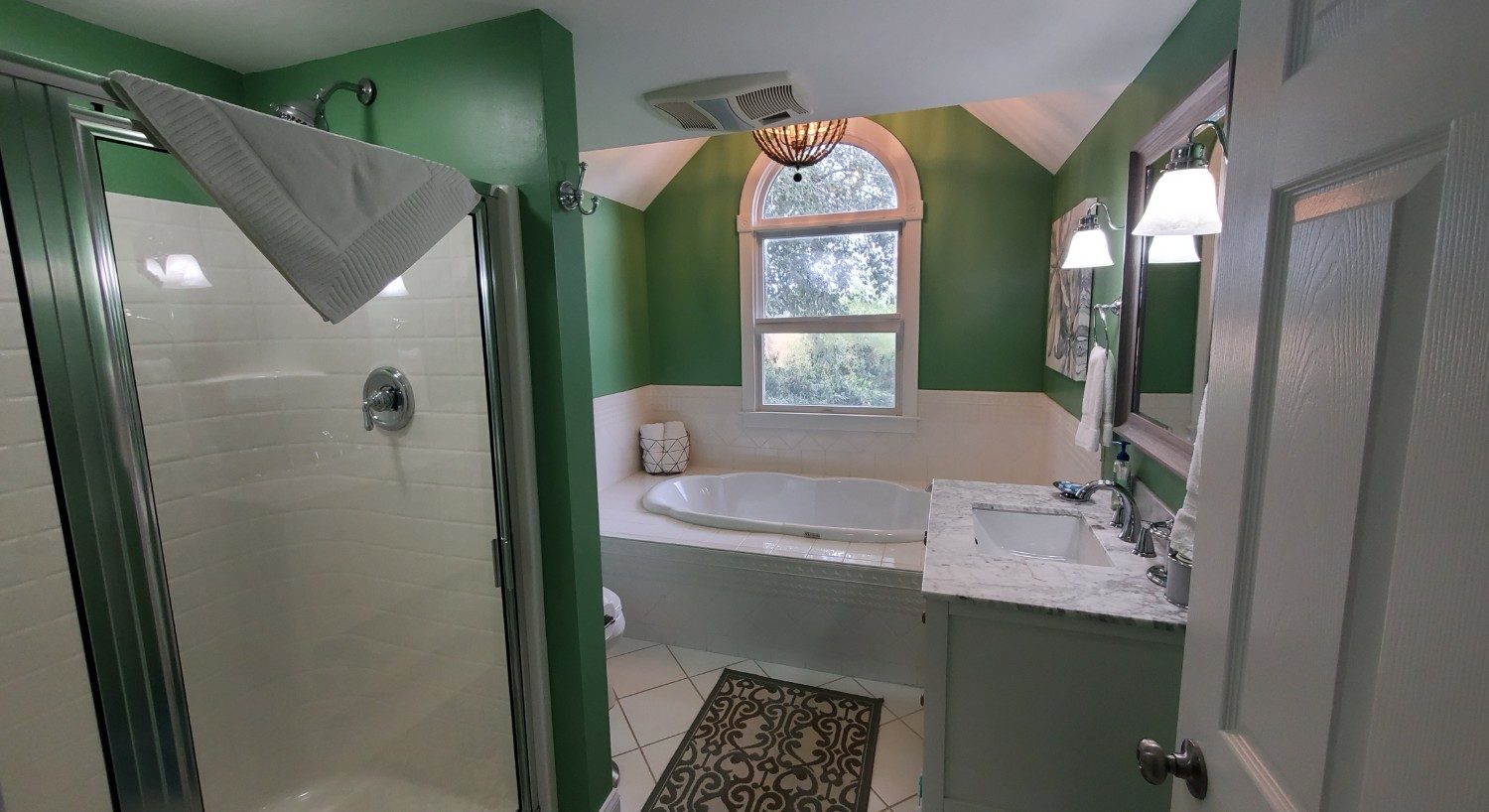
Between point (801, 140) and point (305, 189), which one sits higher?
point (801, 140)

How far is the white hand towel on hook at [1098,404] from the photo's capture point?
192 cm

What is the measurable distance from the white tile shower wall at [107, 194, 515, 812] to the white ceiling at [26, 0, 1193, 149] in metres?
0.46

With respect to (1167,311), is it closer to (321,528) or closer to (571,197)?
(571,197)

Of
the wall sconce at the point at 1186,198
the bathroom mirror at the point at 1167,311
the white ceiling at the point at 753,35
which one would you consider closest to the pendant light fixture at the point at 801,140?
the white ceiling at the point at 753,35

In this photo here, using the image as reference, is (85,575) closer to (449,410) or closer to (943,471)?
(449,410)

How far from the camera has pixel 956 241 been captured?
11.2ft

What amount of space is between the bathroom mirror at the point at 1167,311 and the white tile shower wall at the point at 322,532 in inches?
70.1

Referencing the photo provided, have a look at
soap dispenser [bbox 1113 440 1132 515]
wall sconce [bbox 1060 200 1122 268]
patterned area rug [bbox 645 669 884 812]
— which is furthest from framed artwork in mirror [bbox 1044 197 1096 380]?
patterned area rug [bbox 645 669 884 812]

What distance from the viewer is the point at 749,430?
12.9ft

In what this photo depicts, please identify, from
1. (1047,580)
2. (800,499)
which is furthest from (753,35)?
(800,499)

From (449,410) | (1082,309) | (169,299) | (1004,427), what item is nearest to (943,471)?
(1004,427)

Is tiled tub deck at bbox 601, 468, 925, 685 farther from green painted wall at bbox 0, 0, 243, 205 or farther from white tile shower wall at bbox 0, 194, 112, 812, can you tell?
green painted wall at bbox 0, 0, 243, 205

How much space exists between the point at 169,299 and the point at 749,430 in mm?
2901

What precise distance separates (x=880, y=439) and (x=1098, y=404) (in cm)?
178
